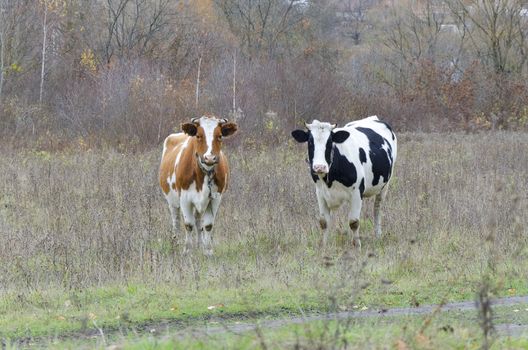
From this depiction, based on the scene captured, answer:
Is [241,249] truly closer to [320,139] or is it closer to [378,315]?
[320,139]

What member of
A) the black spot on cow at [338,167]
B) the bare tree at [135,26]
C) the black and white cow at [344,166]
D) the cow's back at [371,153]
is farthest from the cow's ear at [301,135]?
the bare tree at [135,26]

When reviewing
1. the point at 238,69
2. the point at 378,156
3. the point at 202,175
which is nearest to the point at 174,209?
the point at 202,175

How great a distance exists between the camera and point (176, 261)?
11320 millimetres

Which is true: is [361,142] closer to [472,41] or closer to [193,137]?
[193,137]

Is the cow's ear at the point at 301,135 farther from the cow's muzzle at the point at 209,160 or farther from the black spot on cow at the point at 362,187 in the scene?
the cow's muzzle at the point at 209,160

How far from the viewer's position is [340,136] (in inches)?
502

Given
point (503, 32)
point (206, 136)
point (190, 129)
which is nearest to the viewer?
point (206, 136)

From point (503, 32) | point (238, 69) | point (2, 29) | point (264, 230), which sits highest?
point (503, 32)

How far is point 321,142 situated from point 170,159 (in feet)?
8.32

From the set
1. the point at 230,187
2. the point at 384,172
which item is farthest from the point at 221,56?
the point at 384,172

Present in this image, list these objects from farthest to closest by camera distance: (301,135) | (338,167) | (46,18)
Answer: (46,18)
(301,135)
(338,167)

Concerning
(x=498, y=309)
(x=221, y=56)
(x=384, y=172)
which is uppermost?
(x=221, y=56)

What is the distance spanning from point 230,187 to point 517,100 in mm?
23930

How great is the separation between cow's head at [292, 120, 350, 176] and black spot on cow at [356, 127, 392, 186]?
114 cm
